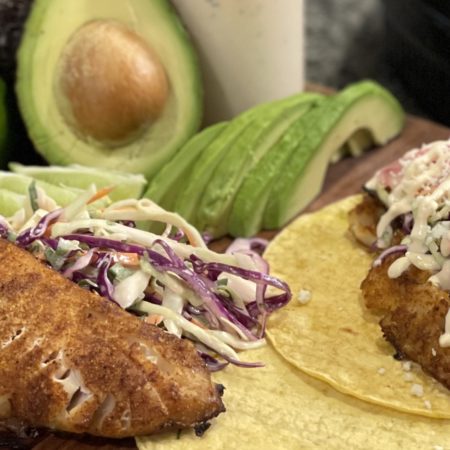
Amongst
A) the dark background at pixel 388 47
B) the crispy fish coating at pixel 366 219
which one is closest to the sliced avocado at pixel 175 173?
the crispy fish coating at pixel 366 219

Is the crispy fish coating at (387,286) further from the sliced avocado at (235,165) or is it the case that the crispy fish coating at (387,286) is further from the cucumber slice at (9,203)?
the cucumber slice at (9,203)

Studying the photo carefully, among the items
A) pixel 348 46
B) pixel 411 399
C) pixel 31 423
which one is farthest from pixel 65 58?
pixel 348 46

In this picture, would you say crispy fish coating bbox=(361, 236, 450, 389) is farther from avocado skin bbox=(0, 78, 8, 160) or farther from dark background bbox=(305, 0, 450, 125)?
dark background bbox=(305, 0, 450, 125)

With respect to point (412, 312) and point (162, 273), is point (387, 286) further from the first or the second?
point (162, 273)

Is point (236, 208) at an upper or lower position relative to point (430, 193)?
lower

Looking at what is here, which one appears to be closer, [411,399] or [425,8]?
[411,399]

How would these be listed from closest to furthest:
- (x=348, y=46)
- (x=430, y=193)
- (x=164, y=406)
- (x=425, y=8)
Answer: (x=164, y=406) → (x=430, y=193) → (x=425, y=8) → (x=348, y=46)

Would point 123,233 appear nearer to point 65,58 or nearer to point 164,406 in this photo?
point 164,406
